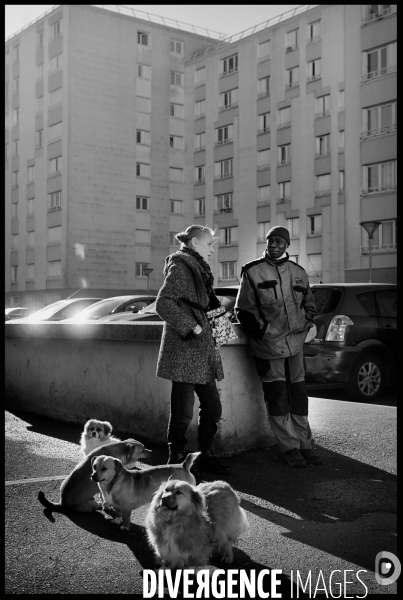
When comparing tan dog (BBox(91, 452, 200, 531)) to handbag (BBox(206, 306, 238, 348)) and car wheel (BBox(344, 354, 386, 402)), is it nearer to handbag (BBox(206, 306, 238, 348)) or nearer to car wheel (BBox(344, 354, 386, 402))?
handbag (BBox(206, 306, 238, 348))

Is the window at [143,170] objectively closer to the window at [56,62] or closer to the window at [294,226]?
the window at [56,62]

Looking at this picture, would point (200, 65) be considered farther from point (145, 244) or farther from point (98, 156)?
point (145, 244)

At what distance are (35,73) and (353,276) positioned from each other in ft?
110

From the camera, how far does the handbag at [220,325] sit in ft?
19.7

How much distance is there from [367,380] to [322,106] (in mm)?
39772

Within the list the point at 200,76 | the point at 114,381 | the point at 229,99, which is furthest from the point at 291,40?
the point at 114,381

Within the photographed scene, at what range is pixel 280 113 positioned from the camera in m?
50.2

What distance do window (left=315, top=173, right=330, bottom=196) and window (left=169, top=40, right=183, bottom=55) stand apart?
1991 centimetres

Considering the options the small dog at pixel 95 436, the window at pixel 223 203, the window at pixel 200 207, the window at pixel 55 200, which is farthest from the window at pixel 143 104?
the small dog at pixel 95 436

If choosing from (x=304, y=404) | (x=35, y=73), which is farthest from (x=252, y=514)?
(x=35, y=73)

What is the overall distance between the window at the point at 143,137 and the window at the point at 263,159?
36.9ft

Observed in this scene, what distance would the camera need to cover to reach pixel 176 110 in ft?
195

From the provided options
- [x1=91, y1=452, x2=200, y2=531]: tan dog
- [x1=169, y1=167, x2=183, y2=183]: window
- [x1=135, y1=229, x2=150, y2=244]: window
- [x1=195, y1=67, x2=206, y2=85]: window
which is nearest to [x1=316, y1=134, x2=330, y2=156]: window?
[x1=195, y1=67, x2=206, y2=85]: window
